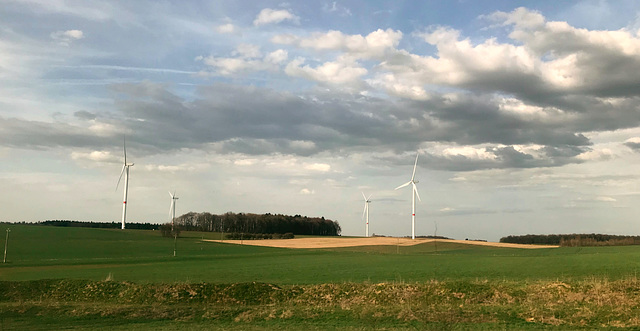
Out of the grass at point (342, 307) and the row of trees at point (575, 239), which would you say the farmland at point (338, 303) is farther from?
the row of trees at point (575, 239)

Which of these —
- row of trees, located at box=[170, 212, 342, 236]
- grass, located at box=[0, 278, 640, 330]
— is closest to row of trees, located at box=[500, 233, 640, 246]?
row of trees, located at box=[170, 212, 342, 236]

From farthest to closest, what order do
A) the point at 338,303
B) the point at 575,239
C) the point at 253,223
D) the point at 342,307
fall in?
the point at 253,223
the point at 575,239
the point at 338,303
the point at 342,307

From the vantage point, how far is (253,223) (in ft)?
544

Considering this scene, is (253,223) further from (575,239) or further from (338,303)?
(338,303)

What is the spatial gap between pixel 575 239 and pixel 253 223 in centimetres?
9766

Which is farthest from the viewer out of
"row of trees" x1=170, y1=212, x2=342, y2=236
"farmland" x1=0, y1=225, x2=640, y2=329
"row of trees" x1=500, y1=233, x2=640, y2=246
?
"row of trees" x1=170, y1=212, x2=342, y2=236

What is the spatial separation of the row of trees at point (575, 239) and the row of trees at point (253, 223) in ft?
217

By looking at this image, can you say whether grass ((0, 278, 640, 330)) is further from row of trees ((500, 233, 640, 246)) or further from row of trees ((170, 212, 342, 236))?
row of trees ((170, 212, 342, 236))

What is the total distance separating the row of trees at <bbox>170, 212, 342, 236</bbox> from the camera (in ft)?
540

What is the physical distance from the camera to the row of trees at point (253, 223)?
164725 millimetres

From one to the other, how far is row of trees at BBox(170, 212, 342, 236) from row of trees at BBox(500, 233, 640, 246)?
66064 millimetres

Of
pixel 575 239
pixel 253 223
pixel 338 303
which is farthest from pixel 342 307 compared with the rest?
pixel 253 223

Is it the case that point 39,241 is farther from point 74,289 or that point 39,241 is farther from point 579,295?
point 579,295

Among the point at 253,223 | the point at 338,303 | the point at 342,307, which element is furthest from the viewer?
the point at 253,223
